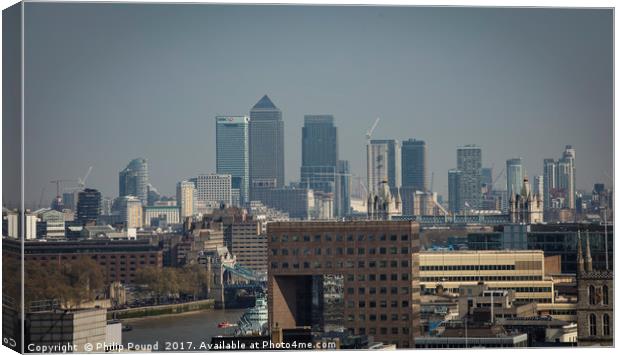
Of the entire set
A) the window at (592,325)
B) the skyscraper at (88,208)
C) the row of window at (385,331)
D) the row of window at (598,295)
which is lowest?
the row of window at (385,331)

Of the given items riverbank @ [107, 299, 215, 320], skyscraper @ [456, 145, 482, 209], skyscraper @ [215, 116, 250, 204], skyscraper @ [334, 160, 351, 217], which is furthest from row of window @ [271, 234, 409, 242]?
skyscraper @ [215, 116, 250, 204]

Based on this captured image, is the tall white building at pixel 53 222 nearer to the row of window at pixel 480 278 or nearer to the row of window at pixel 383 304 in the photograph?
the row of window at pixel 480 278

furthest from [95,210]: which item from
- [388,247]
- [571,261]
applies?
[388,247]

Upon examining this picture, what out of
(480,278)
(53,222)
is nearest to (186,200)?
(53,222)

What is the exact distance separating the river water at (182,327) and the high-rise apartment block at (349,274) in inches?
53.3

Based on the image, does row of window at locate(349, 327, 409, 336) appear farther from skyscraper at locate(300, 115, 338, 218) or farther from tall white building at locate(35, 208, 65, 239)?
skyscraper at locate(300, 115, 338, 218)

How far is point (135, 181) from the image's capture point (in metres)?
69.6

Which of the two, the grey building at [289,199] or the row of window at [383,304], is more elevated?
the grey building at [289,199]

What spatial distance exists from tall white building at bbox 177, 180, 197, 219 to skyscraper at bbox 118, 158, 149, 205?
197 cm

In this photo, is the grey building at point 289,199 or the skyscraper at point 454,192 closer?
the skyscraper at point 454,192

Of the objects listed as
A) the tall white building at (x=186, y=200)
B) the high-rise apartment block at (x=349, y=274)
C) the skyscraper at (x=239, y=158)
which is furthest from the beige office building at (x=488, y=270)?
the skyscraper at (x=239, y=158)

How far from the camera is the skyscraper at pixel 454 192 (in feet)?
268

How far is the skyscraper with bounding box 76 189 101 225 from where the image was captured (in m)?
65.1

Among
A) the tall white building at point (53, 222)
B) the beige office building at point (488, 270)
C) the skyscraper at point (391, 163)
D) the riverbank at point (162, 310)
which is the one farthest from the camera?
the skyscraper at point (391, 163)
